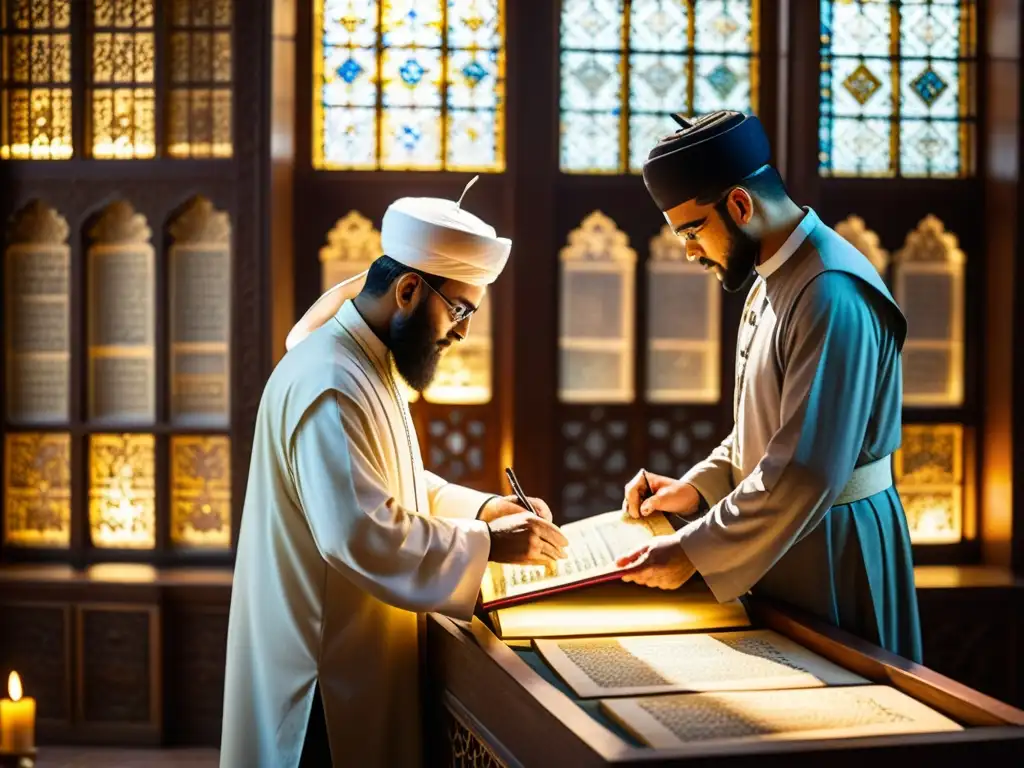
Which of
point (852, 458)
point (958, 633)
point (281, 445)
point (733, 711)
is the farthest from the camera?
point (958, 633)

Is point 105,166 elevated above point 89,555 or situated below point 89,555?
above

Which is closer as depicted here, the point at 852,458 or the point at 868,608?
the point at 852,458

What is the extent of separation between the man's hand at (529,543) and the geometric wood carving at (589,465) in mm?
2269

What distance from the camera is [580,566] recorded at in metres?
2.07

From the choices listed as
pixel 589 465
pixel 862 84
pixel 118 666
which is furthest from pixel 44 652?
pixel 862 84

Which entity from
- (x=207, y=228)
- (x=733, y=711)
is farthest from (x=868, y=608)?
(x=207, y=228)

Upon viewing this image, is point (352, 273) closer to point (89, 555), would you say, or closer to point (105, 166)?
point (105, 166)

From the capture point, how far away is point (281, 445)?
2178 millimetres

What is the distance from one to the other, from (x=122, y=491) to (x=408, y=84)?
1.91 meters

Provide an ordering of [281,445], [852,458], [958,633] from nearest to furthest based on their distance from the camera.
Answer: [852,458]
[281,445]
[958,633]

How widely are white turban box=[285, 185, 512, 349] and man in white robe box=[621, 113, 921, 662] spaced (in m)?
0.37

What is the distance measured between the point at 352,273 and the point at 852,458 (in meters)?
2.75

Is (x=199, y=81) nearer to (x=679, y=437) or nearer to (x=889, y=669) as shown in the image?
(x=679, y=437)

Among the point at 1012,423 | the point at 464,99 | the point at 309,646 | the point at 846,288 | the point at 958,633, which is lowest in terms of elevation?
the point at 958,633
